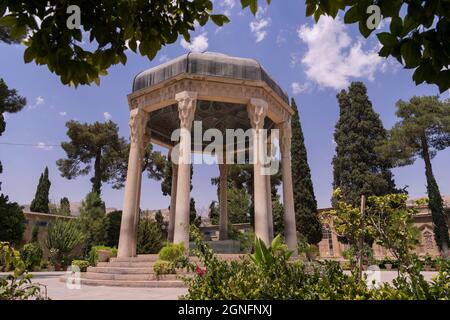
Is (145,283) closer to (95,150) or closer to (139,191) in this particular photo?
(139,191)

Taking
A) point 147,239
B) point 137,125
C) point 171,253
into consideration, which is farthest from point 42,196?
point 171,253

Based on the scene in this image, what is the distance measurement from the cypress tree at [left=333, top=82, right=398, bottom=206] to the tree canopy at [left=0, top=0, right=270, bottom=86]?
1075 inches

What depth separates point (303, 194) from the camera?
26828 millimetres

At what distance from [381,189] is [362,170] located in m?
2.26

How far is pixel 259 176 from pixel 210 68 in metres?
4.71

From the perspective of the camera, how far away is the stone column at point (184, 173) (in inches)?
446

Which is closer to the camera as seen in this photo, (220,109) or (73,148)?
(220,109)

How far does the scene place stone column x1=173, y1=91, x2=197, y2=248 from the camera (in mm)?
11328

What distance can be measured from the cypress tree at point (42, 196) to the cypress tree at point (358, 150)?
2960cm

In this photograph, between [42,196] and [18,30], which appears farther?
[42,196]

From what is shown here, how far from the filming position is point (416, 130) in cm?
2680

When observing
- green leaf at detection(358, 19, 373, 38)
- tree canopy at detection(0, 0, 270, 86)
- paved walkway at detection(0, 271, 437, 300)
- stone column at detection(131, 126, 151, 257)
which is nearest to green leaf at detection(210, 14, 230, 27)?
tree canopy at detection(0, 0, 270, 86)
